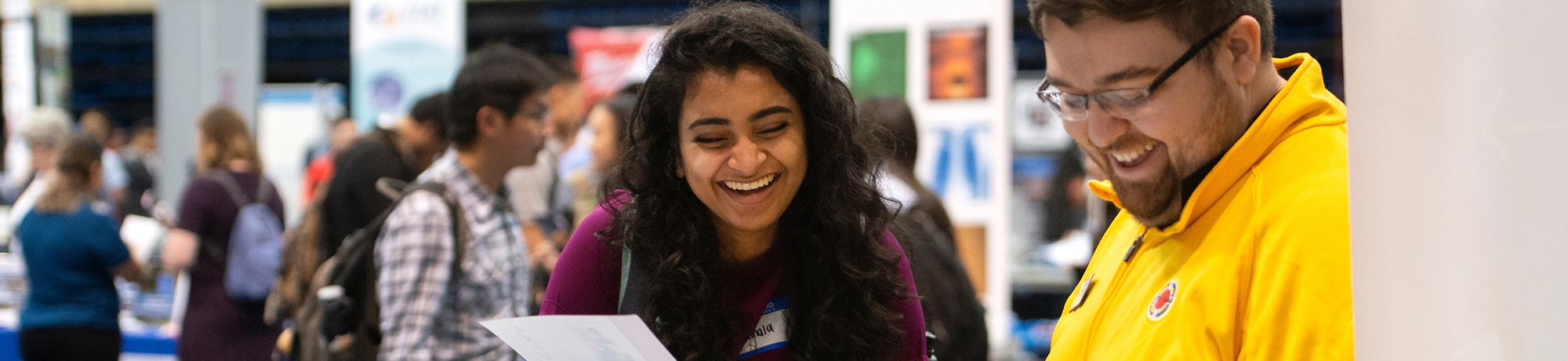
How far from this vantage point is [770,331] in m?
1.58

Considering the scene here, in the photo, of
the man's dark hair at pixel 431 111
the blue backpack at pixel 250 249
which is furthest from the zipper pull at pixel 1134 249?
the blue backpack at pixel 250 249

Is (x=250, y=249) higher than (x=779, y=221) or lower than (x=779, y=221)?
lower

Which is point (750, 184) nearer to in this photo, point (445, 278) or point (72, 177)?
point (445, 278)

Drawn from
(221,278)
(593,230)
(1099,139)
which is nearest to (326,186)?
(221,278)

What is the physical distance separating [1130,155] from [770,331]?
0.57 metres

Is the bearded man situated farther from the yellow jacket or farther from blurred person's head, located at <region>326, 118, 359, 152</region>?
blurred person's head, located at <region>326, 118, 359, 152</region>

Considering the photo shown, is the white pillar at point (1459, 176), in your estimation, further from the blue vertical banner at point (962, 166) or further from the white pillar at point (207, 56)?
the white pillar at point (207, 56)

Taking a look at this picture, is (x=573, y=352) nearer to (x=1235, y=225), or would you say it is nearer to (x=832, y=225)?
(x=832, y=225)

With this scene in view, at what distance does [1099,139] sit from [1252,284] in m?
0.26

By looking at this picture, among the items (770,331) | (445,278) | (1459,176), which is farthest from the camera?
(445,278)

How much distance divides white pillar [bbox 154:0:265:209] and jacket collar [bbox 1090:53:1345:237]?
26.2 ft

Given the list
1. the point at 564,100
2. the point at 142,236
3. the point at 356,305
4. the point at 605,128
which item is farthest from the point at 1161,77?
the point at 142,236

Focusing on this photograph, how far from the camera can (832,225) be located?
1.58m

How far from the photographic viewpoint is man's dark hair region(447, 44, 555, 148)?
2754mm
